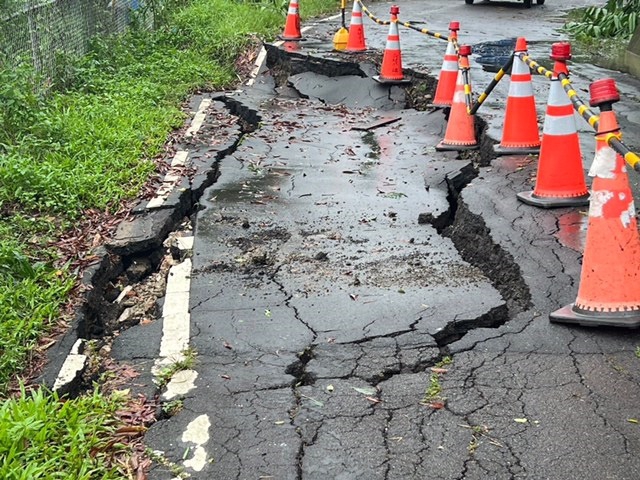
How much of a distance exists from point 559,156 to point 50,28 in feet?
23.0

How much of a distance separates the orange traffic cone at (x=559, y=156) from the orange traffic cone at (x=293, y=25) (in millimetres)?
9518

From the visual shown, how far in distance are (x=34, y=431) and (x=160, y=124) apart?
6039mm

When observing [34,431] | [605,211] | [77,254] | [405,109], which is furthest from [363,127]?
[34,431]

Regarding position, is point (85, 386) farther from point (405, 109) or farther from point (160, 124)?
point (405, 109)

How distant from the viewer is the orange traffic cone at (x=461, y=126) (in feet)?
26.6

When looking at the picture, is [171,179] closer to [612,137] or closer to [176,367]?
Result: [176,367]

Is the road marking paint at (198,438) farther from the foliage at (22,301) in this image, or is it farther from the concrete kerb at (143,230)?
the foliage at (22,301)

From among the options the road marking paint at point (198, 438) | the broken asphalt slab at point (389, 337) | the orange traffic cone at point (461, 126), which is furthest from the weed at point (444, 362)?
the orange traffic cone at point (461, 126)

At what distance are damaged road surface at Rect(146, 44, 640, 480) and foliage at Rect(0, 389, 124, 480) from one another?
24 cm

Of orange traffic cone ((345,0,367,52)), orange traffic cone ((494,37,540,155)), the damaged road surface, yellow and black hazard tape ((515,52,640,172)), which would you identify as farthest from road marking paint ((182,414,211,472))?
orange traffic cone ((345,0,367,52))

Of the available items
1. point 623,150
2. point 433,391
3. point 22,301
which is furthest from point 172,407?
point 623,150

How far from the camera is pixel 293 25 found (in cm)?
1503

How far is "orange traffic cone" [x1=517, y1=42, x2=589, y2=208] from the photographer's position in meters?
5.82

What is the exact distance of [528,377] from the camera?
381 centimetres
